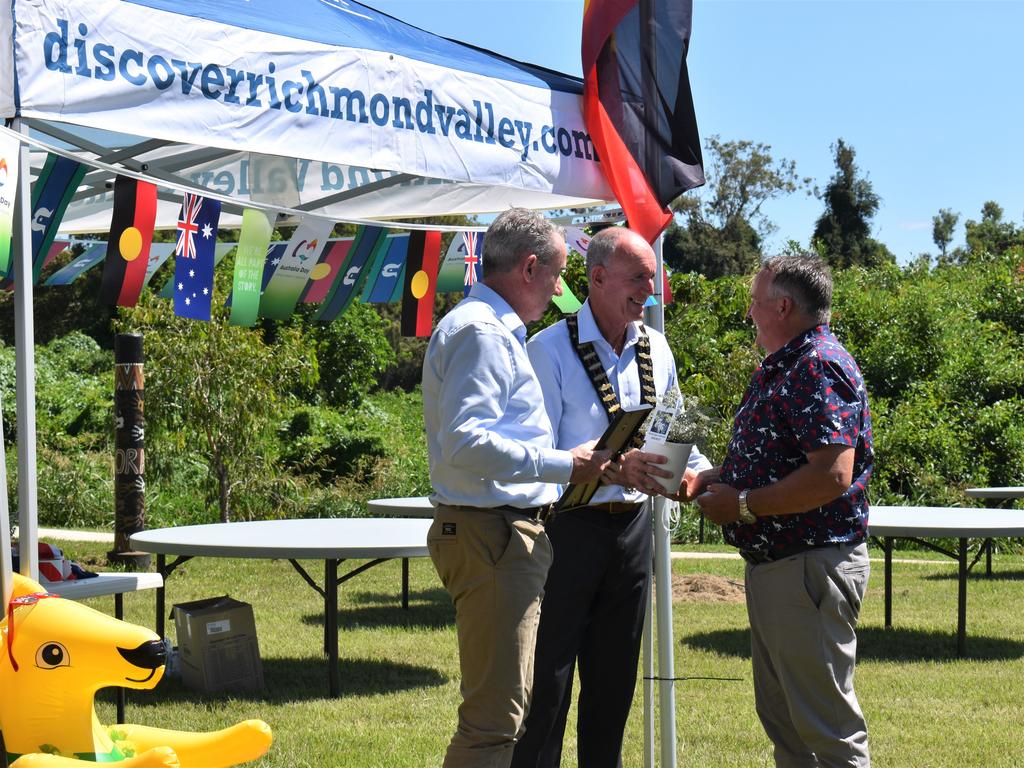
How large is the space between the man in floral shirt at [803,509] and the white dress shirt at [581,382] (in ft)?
1.59

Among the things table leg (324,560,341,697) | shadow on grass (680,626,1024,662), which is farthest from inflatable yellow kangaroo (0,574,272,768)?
shadow on grass (680,626,1024,662)

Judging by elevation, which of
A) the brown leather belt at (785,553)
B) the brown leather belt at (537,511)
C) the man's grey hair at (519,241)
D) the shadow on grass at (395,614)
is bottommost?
the shadow on grass at (395,614)

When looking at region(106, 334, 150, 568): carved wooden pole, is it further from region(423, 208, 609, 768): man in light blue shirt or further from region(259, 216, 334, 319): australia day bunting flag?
region(423, 208, 609, 768): man in light blue shirt

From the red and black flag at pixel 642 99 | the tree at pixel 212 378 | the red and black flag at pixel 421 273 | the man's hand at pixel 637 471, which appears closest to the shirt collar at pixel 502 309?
the man's hand at pixel 637 471

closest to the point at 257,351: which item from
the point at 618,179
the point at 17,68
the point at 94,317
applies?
the point at 618,179

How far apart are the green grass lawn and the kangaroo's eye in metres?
1.62

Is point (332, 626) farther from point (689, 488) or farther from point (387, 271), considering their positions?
point (689, 488)

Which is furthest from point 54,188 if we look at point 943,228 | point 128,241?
point 943,228

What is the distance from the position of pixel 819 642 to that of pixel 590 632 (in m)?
0.90

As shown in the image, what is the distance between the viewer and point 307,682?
6.26 meters

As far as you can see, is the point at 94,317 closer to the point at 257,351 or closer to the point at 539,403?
the point at 257,351

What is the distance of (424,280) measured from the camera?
5297 millimetres

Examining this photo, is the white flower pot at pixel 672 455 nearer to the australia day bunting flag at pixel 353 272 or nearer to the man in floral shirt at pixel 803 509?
the man in floral shirt at pixel 803 509

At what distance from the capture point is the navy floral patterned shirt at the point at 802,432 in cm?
314
